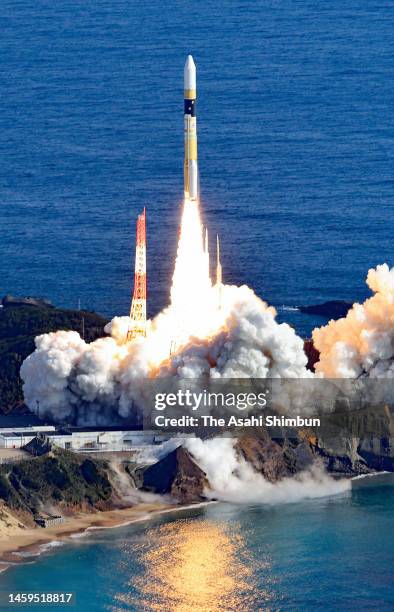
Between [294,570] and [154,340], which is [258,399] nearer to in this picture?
[154,340]

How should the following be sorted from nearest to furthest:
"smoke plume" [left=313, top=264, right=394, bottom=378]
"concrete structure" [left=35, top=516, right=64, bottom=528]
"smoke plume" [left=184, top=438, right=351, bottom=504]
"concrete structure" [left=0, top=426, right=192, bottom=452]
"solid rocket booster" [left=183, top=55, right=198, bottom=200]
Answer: "concrete structure" [left=35, top=516, right=64, bottom=528] < "smoke plume" [left=184, top=438, right=351, bottom=504] < "solid rocket booster" [left=183, top=55, right=198, bottom=200] < "concrete structure" [left=0, top=426, right=192, bottom=452] < "smoke plume" [left=313, top=264, right=394, bottom=378]

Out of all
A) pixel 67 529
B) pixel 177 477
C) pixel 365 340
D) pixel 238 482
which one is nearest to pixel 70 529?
pixel 67 529

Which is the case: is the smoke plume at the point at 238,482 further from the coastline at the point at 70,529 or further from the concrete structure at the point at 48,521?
the concrete structure at the point at 48,521

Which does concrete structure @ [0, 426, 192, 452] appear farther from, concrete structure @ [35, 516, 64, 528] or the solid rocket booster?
the solid rocket booster

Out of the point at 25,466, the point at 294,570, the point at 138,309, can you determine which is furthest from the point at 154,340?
the point at 294,570

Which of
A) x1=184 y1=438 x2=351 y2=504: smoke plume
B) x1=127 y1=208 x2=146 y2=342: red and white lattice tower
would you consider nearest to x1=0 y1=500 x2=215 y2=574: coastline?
x1=184 y1=438 x2=351 y2=504: smoke plume
